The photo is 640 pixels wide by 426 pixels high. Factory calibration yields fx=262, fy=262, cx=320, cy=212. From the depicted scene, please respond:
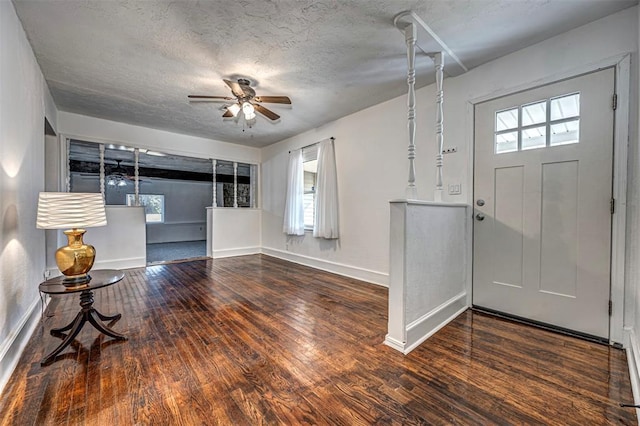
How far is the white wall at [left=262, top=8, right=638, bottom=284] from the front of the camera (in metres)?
2.14

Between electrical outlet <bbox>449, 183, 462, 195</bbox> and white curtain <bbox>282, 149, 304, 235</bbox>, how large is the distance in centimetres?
272

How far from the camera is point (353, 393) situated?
1504 millimetres

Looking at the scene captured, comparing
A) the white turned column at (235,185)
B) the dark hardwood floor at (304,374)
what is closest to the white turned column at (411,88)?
the dark hardwood floor at (304,374)

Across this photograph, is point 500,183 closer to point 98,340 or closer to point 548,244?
point 548,244

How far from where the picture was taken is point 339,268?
4238 mm

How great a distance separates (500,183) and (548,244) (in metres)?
0.67

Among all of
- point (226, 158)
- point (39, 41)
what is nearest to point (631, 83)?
point (39, 41)

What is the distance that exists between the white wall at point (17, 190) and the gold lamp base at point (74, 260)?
28 cm

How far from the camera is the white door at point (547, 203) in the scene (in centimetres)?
209

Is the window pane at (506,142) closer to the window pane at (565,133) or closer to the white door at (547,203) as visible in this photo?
the white door at (547,203)

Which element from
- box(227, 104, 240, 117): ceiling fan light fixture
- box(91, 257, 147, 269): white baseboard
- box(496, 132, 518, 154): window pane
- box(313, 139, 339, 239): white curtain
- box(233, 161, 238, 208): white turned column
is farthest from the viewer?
box(233, 161, 238, 208): white turned column

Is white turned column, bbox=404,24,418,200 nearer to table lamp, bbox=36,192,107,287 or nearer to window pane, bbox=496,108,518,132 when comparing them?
window pane, bbox=496,108,518,132

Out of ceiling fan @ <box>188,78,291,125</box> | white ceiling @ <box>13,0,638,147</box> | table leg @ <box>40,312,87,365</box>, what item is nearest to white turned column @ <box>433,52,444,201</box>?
white ceiling @ <box>13,0,638,147</box>

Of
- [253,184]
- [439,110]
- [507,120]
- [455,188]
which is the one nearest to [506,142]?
[507,120]
